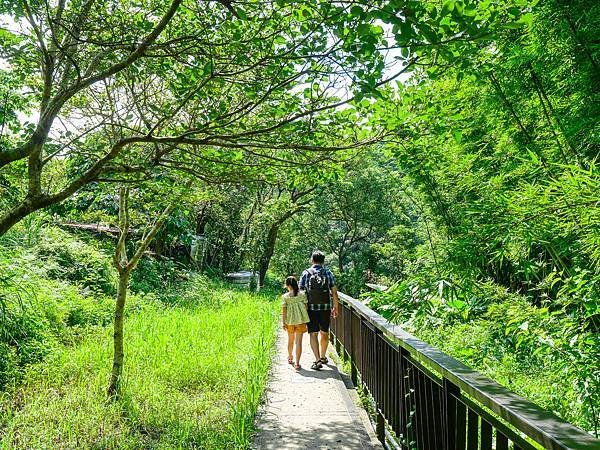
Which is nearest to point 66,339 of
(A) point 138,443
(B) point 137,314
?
(B) point 137,314

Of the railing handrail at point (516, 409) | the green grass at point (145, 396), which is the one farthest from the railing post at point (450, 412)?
the green grass at point (145, 396)

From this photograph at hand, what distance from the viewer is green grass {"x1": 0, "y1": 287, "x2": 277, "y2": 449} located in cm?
329

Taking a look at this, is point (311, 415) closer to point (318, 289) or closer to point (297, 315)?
point (297, 315)

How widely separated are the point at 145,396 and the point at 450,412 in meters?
3.05

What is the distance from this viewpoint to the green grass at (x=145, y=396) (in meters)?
3.29

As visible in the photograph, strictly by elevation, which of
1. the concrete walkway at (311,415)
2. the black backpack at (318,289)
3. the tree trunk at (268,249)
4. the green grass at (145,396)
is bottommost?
the concrete walkway at (311,415)

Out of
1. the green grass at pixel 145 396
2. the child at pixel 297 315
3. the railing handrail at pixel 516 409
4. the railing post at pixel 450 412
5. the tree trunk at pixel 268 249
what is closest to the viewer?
the railing handrail at pixel 516 409

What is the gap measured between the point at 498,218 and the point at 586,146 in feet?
3.07

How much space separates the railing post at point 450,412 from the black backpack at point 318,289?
151 inches

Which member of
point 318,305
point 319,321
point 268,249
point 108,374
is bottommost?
point 108,374

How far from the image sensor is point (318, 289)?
227 inches

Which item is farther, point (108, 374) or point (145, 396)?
point (108, 374)

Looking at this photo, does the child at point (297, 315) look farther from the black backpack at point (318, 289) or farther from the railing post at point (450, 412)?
the railing post at point (450, 412)

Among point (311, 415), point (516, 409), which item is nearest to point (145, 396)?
point (311, 415)
